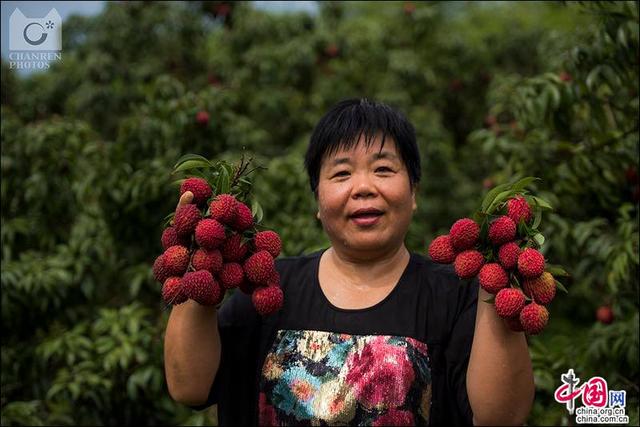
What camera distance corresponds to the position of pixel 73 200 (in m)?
3.72

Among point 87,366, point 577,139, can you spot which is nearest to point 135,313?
point 87,366

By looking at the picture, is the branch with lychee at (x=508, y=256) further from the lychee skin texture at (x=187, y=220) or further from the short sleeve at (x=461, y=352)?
the lychee skin texture at (x=187, y=220)

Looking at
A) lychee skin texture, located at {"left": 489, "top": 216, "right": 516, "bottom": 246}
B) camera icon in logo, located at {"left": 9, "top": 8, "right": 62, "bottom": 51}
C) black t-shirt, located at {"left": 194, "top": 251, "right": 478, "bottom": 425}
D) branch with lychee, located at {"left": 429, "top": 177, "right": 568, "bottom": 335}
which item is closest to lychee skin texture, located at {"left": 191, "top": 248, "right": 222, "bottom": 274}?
black t-shirt, located at {"left": 194, "top": 251, "right": 478, "bottom": 425}

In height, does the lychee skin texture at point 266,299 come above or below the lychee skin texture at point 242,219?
below

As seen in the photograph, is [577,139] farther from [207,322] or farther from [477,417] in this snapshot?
[207,322]

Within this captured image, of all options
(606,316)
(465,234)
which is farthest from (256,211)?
(606,316)

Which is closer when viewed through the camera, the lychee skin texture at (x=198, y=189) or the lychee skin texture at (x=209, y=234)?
the lychee skin texture at (x=209, y=234)

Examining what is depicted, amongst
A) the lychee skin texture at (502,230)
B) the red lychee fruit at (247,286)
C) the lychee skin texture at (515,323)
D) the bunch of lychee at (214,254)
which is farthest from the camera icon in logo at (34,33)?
the lychee skin texture at (515,323)

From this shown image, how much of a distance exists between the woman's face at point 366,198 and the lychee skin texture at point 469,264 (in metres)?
0.30

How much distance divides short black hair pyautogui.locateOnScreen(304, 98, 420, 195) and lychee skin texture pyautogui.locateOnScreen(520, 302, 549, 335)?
579 millimetres

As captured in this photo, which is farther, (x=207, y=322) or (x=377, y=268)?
(x=377, y=268)

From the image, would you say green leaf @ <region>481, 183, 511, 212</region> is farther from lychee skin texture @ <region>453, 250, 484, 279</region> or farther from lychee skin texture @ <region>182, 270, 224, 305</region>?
lychee skin texture @ <region>182, 270, 224, 305</region>

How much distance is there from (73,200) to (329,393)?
2.44 metres

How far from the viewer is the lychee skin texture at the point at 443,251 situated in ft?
5.18
